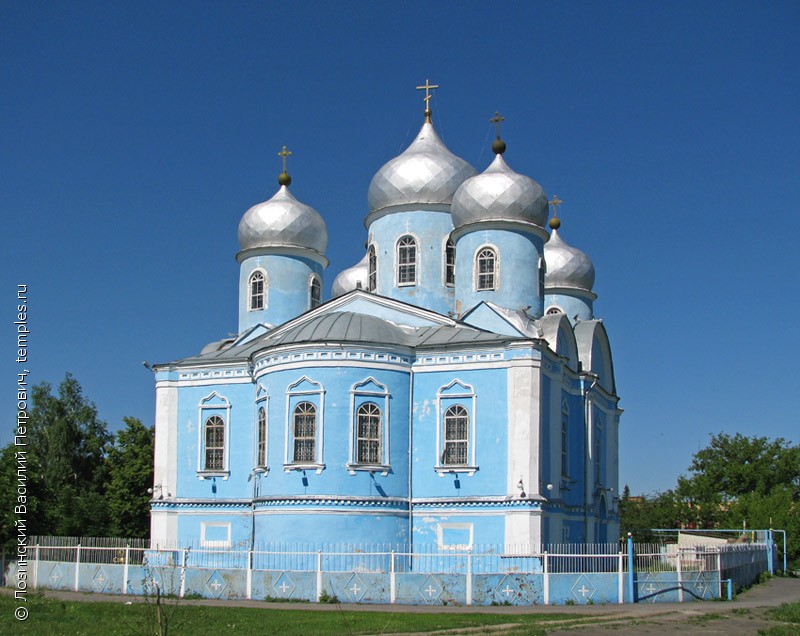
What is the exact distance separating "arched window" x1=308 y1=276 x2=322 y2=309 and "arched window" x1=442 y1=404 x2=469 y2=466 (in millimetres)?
7506

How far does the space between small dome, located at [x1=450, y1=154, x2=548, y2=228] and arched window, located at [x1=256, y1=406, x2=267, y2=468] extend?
685cm

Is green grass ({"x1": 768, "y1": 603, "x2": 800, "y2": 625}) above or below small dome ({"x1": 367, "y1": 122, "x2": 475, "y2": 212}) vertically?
below

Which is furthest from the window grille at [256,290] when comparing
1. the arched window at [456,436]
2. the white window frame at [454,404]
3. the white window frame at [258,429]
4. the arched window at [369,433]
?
the arched window at [456,436]

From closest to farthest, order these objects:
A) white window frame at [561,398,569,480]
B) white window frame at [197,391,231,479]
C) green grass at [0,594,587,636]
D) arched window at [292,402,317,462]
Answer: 1. green grass at [0,594,587,636]
2. arched window at [292,402,317,462]
3. white window frame at [561,398,569,480]
4. white window frame at [197,391,231,479]

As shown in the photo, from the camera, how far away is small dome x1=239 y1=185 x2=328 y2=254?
92.9ft

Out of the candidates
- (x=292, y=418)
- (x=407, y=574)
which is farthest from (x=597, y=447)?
(x=407, y=574)

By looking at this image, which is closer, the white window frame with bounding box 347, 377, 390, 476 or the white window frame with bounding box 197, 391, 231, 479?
the white window frame with bounding box 347, 377, 390, 476

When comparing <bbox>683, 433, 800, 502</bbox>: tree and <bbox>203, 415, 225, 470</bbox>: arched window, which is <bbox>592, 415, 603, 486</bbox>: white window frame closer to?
<bbox>203, 415, 225, 470</bbox>: arched window

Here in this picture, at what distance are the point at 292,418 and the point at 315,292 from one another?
7408 millimetres

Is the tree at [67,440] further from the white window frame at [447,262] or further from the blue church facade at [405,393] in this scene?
the white window frame at [447,262]

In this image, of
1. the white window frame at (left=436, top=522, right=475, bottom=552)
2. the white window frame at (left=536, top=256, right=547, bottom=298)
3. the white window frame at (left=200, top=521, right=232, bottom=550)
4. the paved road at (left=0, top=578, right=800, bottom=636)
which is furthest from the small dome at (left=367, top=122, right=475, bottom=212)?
the paved road at (left=0, top=578, right=800, bottom=636)

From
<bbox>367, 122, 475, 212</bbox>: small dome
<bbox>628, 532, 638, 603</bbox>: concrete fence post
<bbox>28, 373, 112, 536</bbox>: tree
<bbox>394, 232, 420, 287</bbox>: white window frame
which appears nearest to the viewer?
<bbox>628, 532, 638, 603</bbox>: concrete fence post

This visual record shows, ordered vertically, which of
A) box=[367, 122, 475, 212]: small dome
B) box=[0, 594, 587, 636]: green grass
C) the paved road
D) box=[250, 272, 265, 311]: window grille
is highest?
box=[367, 122, 475, 212]: small dome

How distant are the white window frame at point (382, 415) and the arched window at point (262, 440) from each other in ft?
7.48
